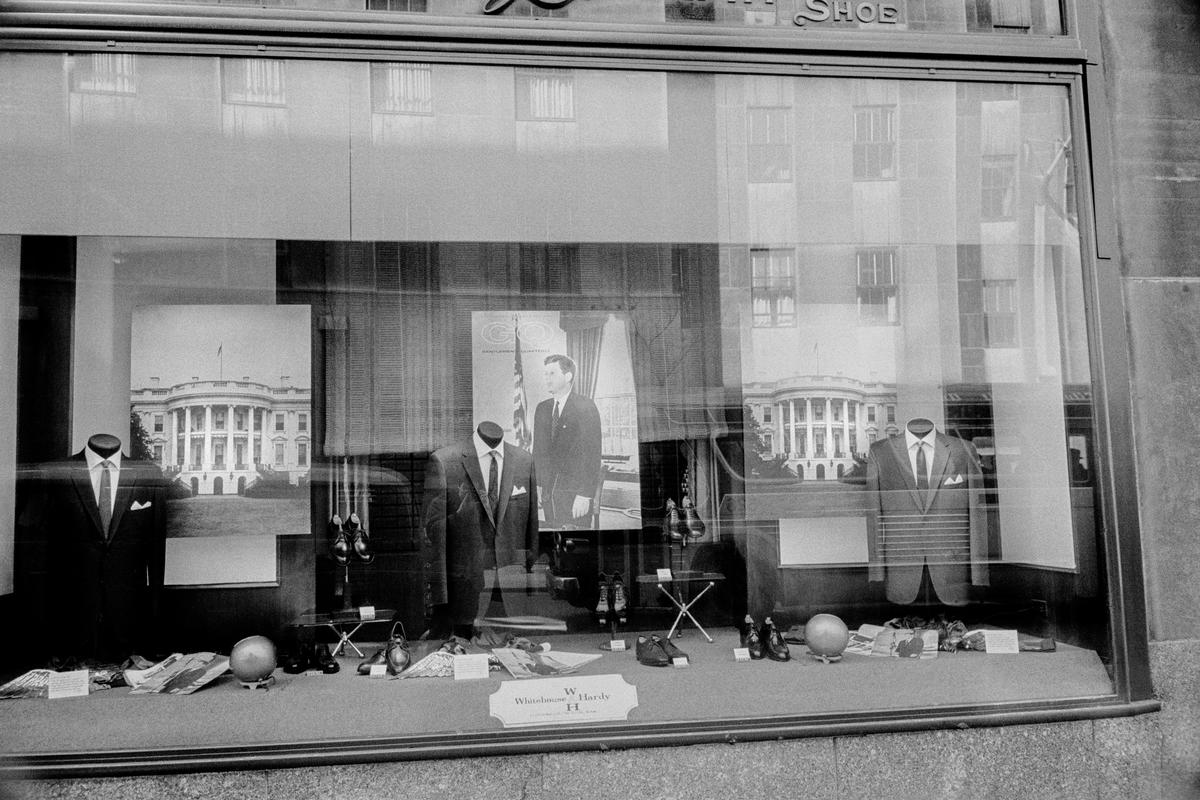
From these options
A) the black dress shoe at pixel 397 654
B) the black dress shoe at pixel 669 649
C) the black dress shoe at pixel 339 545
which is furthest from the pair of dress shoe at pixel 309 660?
the black dress shoe at pixel 669 649

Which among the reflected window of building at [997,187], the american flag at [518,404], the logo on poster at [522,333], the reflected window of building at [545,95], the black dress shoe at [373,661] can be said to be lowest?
the black dress shoe at [373,661]

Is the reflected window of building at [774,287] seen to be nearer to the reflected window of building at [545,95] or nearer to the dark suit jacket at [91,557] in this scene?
the reflected window of building at [545,95]

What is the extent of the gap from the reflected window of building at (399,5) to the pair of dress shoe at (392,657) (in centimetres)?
303

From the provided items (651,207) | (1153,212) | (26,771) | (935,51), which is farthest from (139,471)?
(1153,212)

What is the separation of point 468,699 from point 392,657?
0.57 metres

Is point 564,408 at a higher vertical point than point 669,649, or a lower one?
higher

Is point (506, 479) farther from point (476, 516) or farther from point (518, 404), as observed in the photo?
point (518, 404)

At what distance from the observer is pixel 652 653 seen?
14.3 ft

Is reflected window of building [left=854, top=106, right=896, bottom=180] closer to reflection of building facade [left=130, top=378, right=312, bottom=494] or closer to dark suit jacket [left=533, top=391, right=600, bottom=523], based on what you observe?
dark suit jacket [left=533, top=391, right=600, bottom=523]

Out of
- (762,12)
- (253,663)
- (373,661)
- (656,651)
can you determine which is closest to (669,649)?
(656,651)

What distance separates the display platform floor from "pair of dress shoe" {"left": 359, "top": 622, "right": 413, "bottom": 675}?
0.08 meters

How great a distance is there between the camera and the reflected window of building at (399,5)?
3979 millimetres

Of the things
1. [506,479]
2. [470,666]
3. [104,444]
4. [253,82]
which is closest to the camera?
[253,82]

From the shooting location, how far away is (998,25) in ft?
14.1
